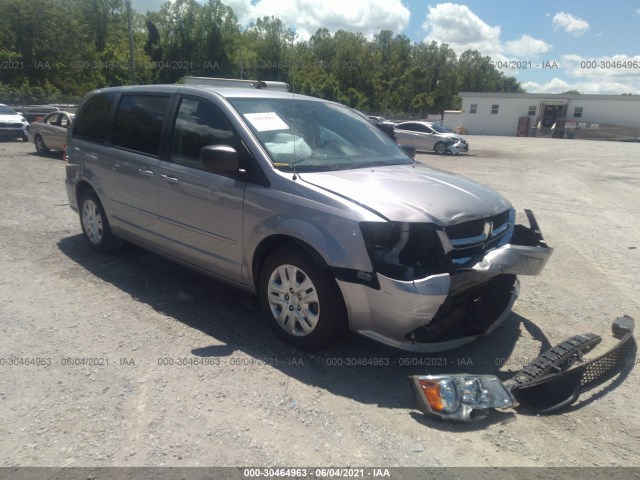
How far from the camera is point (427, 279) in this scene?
10.1ft

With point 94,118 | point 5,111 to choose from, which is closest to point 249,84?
point 94,118

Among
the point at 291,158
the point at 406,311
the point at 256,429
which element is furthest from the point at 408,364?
the point at 291,158

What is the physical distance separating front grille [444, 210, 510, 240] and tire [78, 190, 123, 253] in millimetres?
3963

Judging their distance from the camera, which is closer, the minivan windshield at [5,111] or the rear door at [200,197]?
the rear door at [200,197]

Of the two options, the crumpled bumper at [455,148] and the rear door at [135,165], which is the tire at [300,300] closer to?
the rear door at [135,165]

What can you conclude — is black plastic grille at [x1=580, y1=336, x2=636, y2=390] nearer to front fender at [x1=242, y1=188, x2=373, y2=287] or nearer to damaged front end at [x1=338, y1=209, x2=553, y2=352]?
damaged front end at [x1=338, y1=209, x2=553, y2=352]

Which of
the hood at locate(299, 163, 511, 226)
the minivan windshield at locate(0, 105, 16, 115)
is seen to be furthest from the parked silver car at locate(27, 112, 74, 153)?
the hood at locate(299, 163, 511, 226)

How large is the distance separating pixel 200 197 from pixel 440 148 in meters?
22.8

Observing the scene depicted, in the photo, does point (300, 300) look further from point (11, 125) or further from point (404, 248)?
point (11, 125)

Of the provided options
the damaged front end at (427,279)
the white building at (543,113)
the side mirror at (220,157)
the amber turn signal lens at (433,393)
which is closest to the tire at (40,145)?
the side mirror at (220,157)

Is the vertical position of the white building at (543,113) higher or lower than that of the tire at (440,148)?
higher

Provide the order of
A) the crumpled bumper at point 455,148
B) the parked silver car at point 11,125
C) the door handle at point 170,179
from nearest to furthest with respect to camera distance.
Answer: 1. the door handle at point 170,179
2. the parked silver car at point 11,125
3. the crumpled bumper at point 455,148

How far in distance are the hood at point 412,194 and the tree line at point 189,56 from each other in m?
26.3

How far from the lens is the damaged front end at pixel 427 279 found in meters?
3.11
